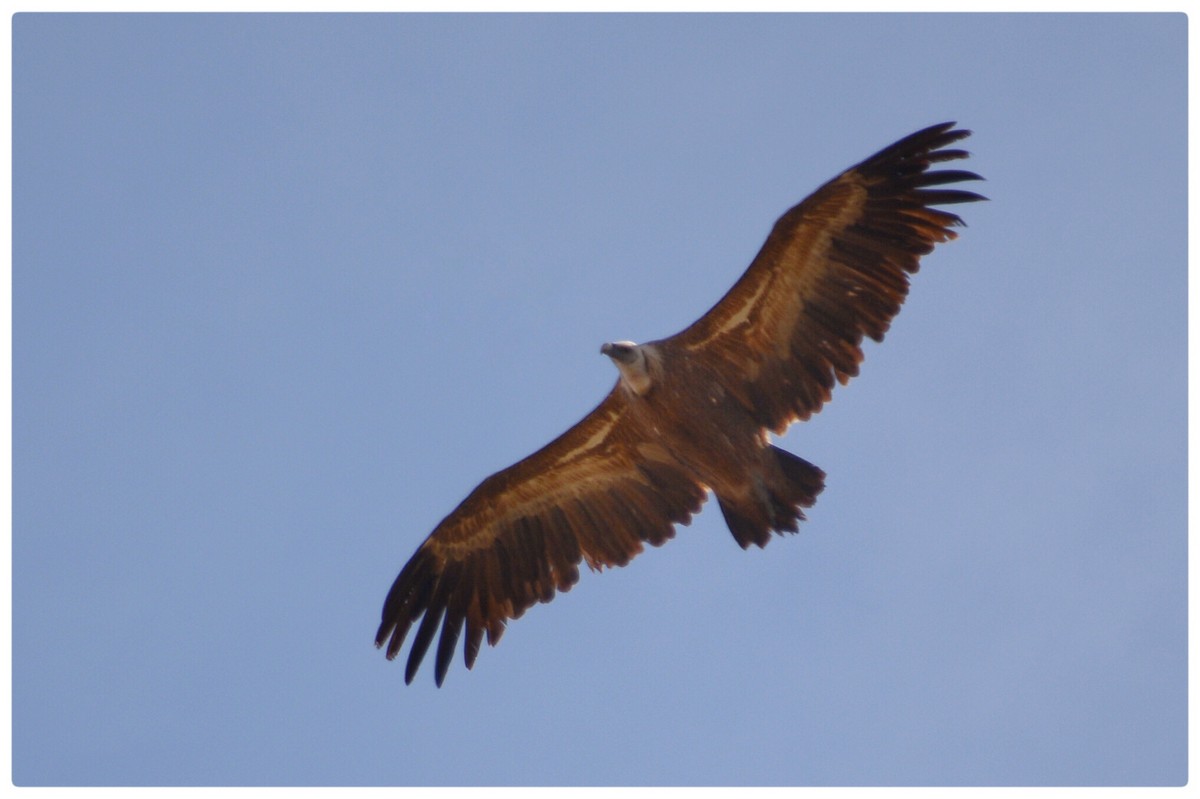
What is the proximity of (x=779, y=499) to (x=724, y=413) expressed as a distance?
2.94ft

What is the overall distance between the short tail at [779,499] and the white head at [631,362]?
4.12 feet

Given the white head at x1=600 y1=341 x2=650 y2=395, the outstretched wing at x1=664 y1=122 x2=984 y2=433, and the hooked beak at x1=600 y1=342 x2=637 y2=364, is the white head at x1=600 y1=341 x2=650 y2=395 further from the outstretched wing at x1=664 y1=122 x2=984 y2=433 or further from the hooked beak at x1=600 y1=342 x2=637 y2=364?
the outstretched wing at x1=664 y1=122 x2=984 y2=433

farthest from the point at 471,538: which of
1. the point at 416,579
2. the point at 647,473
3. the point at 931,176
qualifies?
the point at 931,176

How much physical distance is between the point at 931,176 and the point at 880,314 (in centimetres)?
124

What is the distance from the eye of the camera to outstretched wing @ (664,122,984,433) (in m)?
13.6

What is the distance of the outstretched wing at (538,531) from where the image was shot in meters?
14.8

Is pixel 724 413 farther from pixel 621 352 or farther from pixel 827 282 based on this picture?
pixel 827 282

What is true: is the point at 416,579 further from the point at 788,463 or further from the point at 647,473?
the point at 788,463

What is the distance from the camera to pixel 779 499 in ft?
45.5

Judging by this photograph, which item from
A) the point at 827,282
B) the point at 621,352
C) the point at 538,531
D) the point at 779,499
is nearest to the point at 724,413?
the point at 779,499

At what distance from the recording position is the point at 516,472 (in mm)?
14875

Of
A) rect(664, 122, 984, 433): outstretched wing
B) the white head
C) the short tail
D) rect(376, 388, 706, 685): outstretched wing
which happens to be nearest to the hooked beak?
the white head

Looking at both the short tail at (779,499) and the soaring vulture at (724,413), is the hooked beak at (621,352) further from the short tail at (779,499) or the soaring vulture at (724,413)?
the short tail at (779,499)

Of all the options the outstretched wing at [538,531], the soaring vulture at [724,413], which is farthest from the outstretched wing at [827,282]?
the outstretched wing at [538,531]
